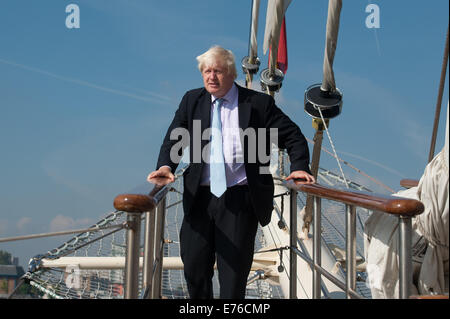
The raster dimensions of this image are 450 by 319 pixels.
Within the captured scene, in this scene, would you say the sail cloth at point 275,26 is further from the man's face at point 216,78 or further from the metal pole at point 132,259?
the metal pole at point 132,259

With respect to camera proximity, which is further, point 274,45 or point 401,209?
point 274,45

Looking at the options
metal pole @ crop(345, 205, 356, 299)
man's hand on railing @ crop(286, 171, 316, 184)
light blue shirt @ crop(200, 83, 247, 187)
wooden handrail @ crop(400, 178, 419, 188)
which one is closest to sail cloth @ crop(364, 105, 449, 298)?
metal pole @ crop(345, 205, 356, 299)

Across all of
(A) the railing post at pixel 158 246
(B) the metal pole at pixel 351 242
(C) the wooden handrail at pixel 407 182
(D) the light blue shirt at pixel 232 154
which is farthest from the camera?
(C) the wooden handrail at pixel 407 182

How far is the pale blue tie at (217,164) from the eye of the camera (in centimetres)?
235

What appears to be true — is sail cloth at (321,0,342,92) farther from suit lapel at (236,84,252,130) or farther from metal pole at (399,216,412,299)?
metal pole at (399,216,412,299)

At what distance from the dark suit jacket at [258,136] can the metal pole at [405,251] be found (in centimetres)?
88

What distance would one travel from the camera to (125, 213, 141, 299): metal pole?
5.94ft

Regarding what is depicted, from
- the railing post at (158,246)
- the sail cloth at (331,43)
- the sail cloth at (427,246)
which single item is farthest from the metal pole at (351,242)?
the sail cloth at (331,43)

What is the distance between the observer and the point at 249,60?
8383mm

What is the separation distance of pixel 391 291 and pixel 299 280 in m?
2.87

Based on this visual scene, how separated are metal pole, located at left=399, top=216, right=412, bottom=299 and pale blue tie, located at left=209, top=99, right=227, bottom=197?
91 cm
